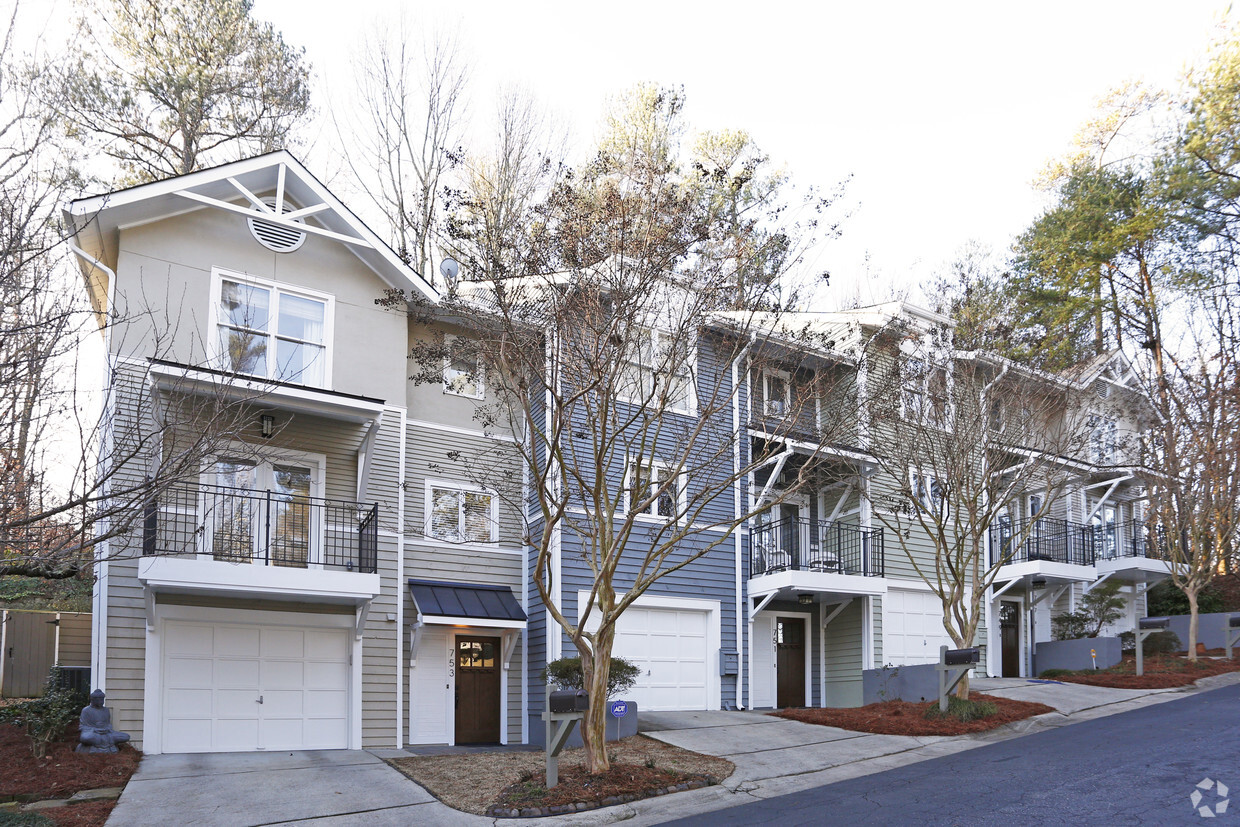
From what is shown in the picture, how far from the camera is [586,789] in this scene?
11.5 meters

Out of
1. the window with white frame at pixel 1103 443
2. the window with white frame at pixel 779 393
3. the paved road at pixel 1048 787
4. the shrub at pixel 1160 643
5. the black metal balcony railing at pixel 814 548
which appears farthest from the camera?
the window with white frame at pixel 1103 443

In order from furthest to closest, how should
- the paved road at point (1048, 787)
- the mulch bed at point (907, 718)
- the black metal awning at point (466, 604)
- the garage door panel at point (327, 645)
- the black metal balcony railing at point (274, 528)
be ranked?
the black metal awning at point (466, 604), the garage door panel at point (327, 645), the mulch bed at point (907, 718), the black metal balcony railing at point (274, 528), the paved road at point (1048, 787)

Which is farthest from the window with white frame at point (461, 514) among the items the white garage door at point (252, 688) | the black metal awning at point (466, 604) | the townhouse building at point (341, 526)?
the white garage door at point (252, 688)

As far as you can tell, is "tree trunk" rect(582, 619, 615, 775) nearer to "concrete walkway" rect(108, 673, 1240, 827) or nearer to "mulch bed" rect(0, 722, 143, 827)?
"concrete walkway" rect(108, 673, 1240, 827)

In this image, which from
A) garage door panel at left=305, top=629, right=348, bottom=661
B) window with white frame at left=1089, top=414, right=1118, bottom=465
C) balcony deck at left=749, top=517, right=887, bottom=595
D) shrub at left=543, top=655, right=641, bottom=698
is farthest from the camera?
window with white frame at left=1089, top=414, right=1118, bottom=465

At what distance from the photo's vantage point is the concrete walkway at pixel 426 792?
10.8 metres

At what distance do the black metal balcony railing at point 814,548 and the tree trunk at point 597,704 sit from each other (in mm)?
8198

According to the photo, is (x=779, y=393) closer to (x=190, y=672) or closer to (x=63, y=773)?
(x=190, y=672)

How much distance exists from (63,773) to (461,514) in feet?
25.8

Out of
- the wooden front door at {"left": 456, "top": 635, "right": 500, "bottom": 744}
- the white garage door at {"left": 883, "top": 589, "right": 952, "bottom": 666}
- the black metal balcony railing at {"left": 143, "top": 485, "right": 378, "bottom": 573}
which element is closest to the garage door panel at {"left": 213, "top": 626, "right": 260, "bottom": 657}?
the black metal balcony railing at {"left": 143, "top": 485, "right": 378, "bottom": 573}

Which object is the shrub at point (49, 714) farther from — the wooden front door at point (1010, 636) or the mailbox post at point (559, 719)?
the wooden front door at point (1010, 636)

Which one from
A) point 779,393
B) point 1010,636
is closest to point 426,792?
point 779,393

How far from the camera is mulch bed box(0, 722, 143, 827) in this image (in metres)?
10.5

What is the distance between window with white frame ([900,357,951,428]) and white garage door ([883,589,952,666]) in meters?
5.82
